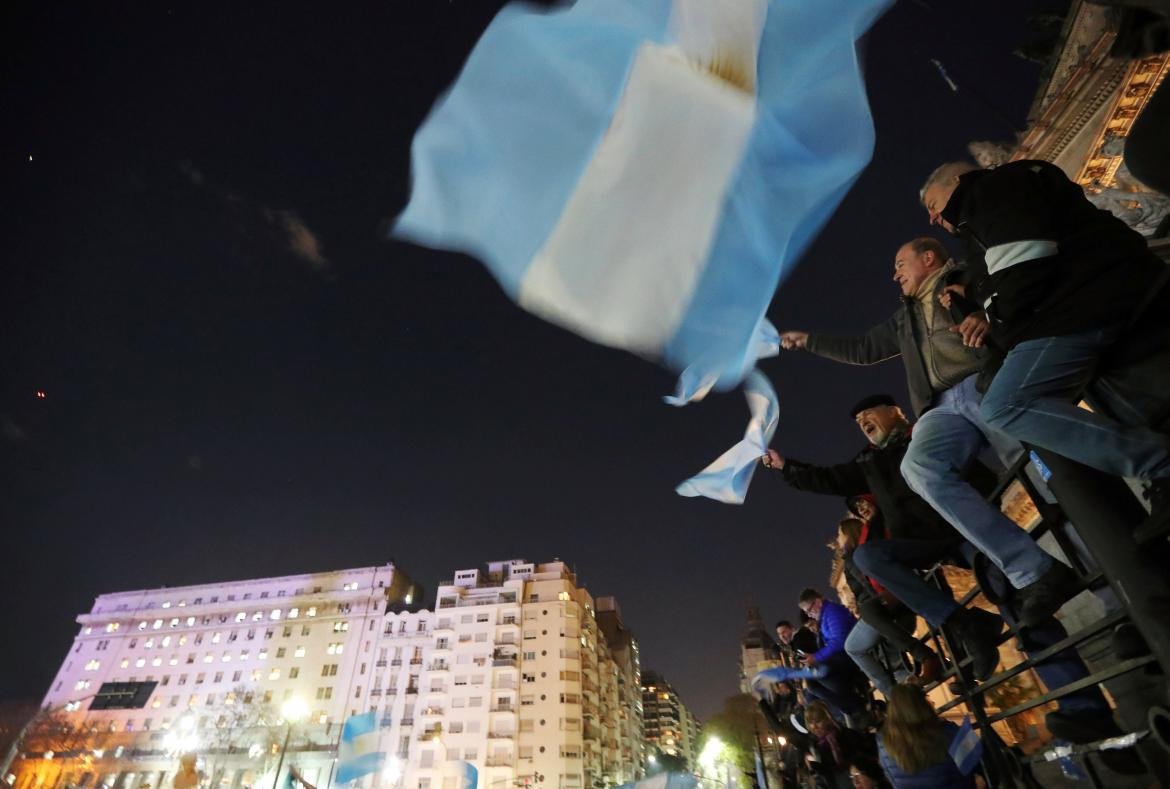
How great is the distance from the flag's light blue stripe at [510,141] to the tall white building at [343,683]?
60997 mm

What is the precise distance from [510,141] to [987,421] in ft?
12.9

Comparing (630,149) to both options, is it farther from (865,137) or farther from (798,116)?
(865,137)

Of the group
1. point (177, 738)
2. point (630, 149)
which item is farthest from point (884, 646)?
point (177, 738)

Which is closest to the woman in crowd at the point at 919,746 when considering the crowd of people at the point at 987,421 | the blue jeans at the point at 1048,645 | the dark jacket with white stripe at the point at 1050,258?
the crowd of people at the point at 987,421

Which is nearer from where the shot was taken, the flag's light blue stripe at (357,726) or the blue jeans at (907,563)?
the blue jeans at (907,563)

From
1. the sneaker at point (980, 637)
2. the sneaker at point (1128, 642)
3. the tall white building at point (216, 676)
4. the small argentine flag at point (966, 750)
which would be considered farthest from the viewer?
the tall white building at point (216, 676)

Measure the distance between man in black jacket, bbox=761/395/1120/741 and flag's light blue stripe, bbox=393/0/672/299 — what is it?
3031mm

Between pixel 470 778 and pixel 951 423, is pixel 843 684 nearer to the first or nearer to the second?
pixel 951 423

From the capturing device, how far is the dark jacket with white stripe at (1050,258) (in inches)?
75.7

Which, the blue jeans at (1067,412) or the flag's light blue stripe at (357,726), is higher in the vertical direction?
the flag's light blue stripe at (357,726)

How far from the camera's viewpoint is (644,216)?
4.38 meters

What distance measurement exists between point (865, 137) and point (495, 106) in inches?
112

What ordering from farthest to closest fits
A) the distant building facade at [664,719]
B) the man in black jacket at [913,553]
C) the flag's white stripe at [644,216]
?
the distant building facade at [664,719] → the flag's white stripe at [644,216] → the man in black jacket at [913,553]

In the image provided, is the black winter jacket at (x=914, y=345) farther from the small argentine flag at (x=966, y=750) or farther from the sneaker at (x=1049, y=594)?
the small argentine flag at (x=966, y=750)
